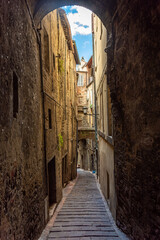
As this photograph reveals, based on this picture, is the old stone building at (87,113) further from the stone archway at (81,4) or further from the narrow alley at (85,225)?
the stone archway at (81,4)

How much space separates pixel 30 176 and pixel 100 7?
537cm

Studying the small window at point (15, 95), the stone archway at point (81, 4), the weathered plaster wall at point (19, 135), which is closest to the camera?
the weathered plaster wall at point (19, 135)

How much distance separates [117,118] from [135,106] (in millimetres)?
1388

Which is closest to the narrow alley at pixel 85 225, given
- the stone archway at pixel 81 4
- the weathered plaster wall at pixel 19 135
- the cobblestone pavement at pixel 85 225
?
the cobblestone pavement at pixel 85 225

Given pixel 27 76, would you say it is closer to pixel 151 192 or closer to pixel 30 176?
pixel 30 176

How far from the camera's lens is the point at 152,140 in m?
3.16

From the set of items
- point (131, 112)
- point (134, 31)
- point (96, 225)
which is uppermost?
point (134, 31)

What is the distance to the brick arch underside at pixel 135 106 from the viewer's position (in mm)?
3090

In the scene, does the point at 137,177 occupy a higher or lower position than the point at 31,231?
higher

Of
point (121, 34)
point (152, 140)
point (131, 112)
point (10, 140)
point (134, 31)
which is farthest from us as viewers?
point (121, 34)

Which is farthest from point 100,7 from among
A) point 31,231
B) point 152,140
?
point 31,231

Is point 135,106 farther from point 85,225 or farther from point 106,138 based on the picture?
point 106,138

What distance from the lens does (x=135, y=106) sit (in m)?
3.83

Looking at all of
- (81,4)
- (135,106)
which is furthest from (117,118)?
(81,4)
